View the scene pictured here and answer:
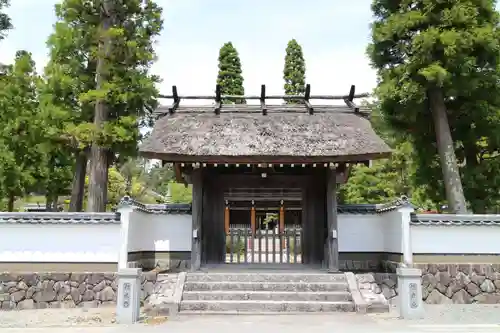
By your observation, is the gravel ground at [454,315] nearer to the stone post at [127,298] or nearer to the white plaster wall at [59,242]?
the stone post at [127,298]

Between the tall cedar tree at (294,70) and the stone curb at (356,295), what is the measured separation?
2621 cm

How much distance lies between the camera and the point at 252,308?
400 inches

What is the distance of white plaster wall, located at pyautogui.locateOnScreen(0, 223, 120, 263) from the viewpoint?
37.0 feet

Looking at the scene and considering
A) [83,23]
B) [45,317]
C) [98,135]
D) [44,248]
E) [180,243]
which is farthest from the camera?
[83,23]

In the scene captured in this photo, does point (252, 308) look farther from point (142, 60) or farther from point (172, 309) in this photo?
point (142, 60)

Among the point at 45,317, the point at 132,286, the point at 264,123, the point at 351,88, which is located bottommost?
the point at 45,317

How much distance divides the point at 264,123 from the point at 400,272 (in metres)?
5.70

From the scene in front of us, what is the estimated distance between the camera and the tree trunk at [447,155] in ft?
44.0

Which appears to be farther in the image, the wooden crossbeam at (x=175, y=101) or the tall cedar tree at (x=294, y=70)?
the tall cedar tree at (x=294, y=70)

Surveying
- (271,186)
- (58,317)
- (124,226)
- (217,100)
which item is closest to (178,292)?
(124,226)

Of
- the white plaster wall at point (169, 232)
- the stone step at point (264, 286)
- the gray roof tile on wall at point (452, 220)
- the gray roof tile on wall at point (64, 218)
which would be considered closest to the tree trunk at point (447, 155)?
the gray roof tile on wall at point (452, 220)

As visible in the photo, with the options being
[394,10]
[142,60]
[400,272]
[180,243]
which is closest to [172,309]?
[180,243]

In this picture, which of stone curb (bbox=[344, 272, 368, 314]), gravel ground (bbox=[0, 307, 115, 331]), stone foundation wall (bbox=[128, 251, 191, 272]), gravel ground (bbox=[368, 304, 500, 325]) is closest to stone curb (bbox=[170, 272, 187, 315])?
gravel ground (bbox=[0, 307, 115, 331])

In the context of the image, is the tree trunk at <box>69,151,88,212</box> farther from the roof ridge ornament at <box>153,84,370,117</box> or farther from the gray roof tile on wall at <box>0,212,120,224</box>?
the gray roof tile on wall at <box>0,212,120,224</box>
